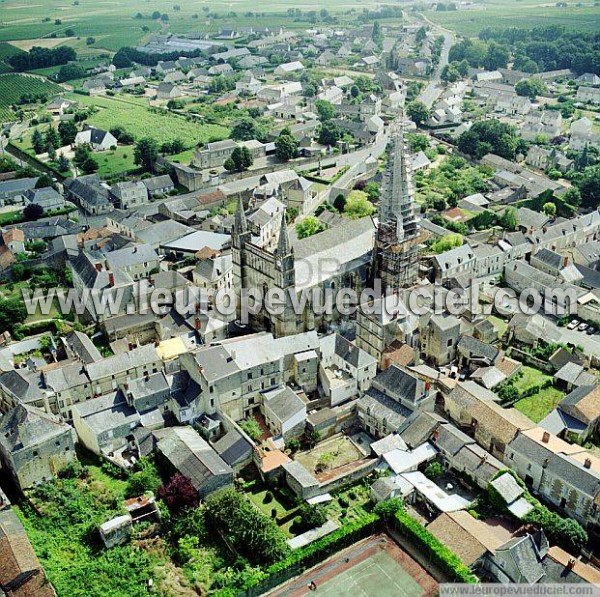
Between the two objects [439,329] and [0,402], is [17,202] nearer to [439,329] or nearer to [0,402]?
[0,402]

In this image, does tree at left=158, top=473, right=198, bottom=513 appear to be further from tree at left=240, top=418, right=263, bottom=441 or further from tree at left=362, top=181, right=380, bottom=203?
tree at left=362, top=181, right=380, bottom=203

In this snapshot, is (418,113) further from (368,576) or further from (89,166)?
(368,576)

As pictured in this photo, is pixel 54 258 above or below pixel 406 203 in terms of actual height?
Answer: below

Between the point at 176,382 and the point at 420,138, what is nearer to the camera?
the point at 176,382

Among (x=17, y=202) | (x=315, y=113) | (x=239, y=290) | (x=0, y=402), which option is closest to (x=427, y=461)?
(x=239, y=290)

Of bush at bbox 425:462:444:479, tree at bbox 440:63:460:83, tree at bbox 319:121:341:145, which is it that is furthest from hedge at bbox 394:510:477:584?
tree at bbox 440:63:460:83

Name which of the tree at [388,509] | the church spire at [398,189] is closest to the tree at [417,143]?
the church spire at [398,189]

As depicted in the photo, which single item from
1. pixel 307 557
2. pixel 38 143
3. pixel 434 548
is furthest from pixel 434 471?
pixel 38 143
